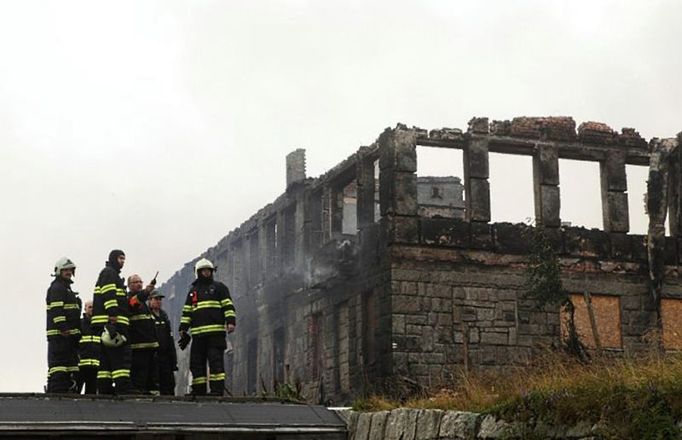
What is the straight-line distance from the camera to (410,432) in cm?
1084

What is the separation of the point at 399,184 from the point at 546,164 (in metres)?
3.69

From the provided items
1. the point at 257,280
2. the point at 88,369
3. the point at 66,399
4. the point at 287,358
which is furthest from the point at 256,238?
the point at 66,399

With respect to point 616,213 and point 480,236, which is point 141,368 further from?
point 616,213

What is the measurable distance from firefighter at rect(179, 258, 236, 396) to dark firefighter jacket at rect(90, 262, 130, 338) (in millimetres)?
731

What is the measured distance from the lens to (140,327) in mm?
13008

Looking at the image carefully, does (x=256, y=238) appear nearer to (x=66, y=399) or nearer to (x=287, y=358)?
(x=287, y=358)

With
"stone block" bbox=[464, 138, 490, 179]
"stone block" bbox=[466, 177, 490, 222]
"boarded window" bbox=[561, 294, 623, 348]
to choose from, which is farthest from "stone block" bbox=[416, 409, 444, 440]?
"stone block" bbox=[464, 138, 490, 179]

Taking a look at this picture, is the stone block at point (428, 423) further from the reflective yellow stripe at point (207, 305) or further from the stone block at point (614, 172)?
the stone block at point (614, 172)

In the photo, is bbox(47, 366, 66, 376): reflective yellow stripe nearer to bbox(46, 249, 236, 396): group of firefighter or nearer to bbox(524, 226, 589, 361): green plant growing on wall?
bbox(46, 249, 236, 396): group of firefighter

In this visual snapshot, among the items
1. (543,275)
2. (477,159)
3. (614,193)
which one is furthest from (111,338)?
(614,193)

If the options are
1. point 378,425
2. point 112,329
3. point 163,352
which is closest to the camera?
point 378,425

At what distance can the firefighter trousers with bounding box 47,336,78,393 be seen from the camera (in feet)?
42.5

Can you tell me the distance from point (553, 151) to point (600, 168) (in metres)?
1.49

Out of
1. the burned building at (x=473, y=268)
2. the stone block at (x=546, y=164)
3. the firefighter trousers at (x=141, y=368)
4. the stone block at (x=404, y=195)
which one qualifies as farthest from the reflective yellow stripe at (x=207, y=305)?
the stone block at (x=546, y=164)
